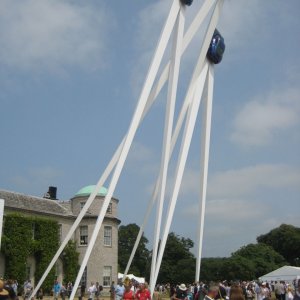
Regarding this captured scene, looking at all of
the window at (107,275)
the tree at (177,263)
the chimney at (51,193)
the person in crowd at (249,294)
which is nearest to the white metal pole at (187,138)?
the person in crowd at (249,294)

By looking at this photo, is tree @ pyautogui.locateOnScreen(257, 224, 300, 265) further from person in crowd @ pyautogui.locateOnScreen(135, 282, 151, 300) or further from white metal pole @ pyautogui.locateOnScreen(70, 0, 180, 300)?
person in crowd @ pyautogui.locateOnScreen(135, 282, 151, 300)

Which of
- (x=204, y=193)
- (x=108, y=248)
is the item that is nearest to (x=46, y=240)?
(x=108, y=248)

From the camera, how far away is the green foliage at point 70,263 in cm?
4431

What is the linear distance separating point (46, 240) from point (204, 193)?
2571 cm

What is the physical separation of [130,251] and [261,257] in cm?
2588

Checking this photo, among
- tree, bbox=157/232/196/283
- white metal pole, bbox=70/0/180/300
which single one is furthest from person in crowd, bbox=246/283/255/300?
tree, bbox=157/232/196/283

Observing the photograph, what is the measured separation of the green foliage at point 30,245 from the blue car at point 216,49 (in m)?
25.9

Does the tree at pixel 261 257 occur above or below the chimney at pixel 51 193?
below

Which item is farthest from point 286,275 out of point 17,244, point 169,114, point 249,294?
point 169,114

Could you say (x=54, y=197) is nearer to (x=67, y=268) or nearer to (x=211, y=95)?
(x=67, y=268)

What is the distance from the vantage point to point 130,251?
93.2 m

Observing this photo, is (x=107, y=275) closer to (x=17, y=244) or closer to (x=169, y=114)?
(x=17, y=244)

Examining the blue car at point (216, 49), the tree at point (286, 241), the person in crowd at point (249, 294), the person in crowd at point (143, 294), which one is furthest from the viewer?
the tree at point (286, 241)

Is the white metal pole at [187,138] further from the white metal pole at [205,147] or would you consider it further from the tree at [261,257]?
the tree at [261,257]
